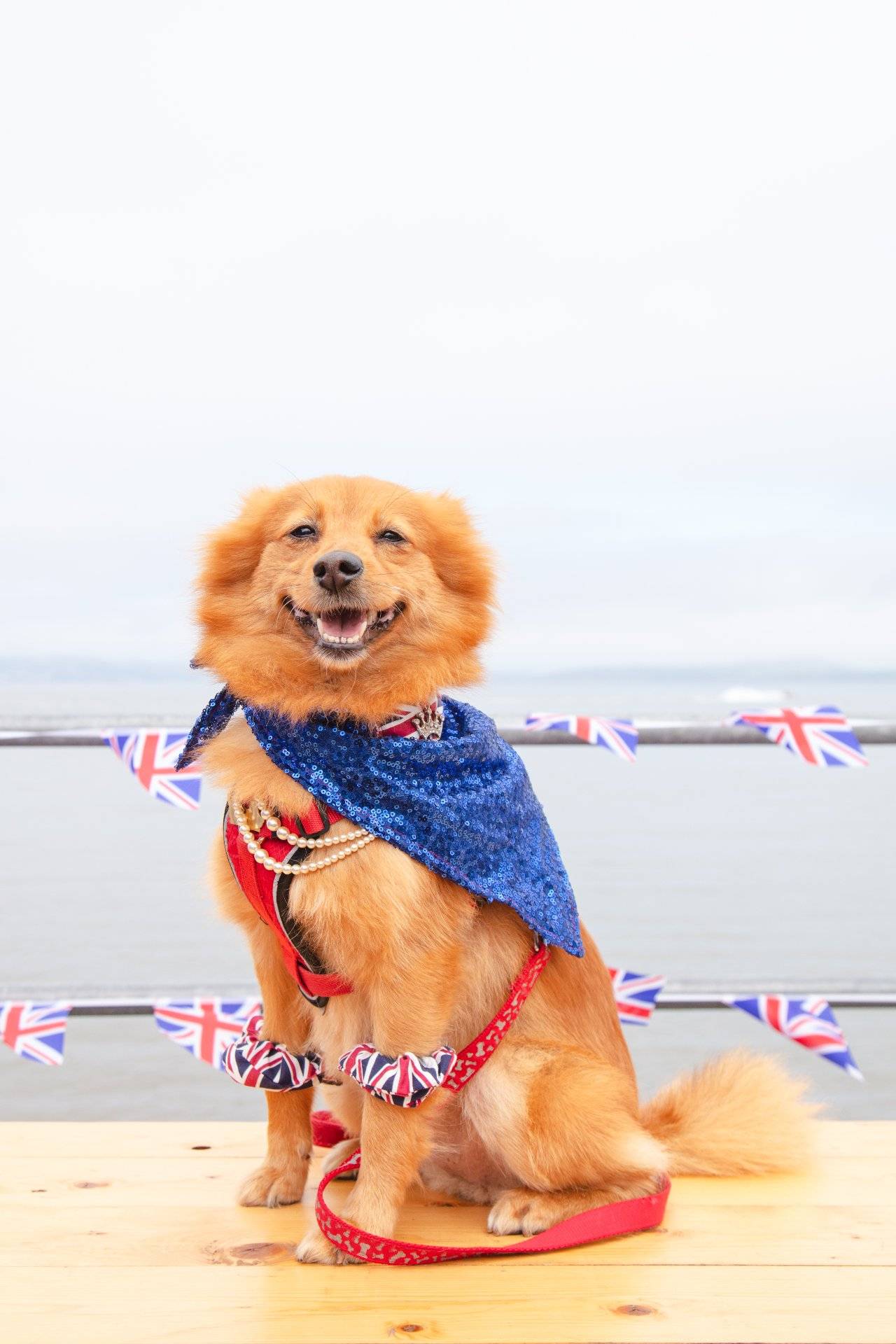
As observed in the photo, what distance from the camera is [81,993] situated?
267 cm

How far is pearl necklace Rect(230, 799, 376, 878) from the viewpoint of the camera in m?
1.60

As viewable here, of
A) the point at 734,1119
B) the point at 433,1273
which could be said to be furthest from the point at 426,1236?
the point at 734,1119

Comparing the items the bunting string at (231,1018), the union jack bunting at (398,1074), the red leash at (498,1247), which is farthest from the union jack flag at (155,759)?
the union jack bunting at (398,1074)

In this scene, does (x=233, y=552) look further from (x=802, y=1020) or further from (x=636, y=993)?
(x=802, y=1020)

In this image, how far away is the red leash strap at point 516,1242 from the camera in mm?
1582

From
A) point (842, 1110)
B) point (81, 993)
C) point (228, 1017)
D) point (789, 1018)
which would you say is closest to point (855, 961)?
point (842, 1110)

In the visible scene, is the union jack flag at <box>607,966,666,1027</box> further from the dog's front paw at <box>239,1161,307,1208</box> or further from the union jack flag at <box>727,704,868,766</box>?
the dog's front paw at <box>239,1161,307,1208</box>

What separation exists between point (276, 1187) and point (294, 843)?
0.63 metres

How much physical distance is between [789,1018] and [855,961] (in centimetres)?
182

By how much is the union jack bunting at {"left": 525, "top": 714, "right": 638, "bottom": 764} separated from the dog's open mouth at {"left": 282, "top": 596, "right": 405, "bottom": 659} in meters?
1.09

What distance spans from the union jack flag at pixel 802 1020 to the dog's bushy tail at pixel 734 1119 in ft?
2.03

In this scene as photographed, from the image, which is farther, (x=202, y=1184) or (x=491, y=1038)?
(x=202, y=1184)

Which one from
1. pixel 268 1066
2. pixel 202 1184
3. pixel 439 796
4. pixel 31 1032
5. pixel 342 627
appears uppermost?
pixel 342 627

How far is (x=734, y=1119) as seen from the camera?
2.02 meters
